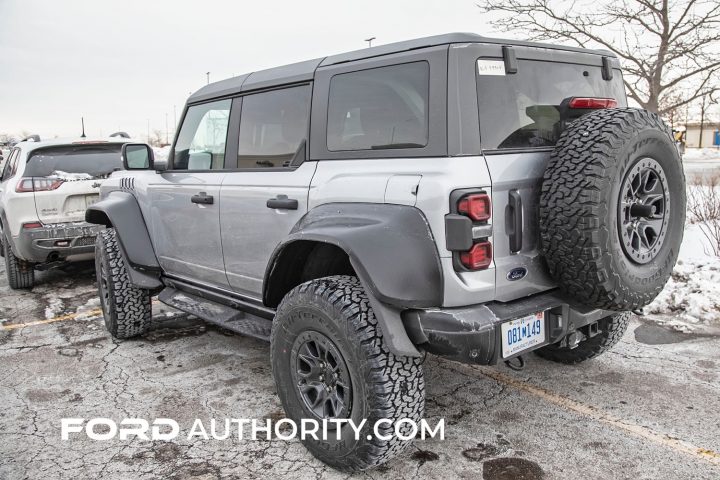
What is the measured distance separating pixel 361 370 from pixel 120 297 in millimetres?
2839

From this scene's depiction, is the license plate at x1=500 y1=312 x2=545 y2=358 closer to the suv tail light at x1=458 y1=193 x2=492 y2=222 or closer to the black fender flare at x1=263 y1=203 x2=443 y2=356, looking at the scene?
the black fender flare at x1=263 y1=203 x2=443 y2=356

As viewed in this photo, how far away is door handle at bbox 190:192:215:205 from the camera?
3859 mm

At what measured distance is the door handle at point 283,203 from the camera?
10.5 feet

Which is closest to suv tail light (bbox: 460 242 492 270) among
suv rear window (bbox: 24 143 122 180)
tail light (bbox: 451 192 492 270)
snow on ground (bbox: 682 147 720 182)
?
tail light (bbox: 451 192 492 270)

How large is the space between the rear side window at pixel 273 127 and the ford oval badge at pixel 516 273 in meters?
1.35

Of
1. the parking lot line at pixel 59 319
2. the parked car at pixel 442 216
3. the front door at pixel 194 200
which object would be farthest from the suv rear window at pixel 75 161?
the parked car at pixel 442 216

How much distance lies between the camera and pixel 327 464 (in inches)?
114

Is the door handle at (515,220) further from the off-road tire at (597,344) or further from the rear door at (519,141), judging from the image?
the off-road tire at (597,344)

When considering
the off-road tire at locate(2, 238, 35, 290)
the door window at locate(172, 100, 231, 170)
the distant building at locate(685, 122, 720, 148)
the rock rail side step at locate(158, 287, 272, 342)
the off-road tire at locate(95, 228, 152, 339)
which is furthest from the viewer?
the distant building at locate(685, 122, 720, 148)

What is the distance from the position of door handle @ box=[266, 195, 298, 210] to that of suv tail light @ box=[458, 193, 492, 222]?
1051 millimetres

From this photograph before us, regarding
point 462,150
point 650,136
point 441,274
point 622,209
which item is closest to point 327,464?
point 441,274

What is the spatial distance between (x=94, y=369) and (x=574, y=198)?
138 inches

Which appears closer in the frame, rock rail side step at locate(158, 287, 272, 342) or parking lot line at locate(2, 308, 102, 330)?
rock rail side step at locate(158, 287, 272, 342)

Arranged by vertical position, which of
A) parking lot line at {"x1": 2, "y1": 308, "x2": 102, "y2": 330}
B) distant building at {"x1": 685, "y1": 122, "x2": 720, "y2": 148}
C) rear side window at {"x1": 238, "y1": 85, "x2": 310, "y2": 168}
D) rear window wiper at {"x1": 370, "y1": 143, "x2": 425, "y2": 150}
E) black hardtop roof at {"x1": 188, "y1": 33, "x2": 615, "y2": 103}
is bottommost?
parking lot line at {"x1": 2, "y1": 308, "x2": 102, "y2": 330}
